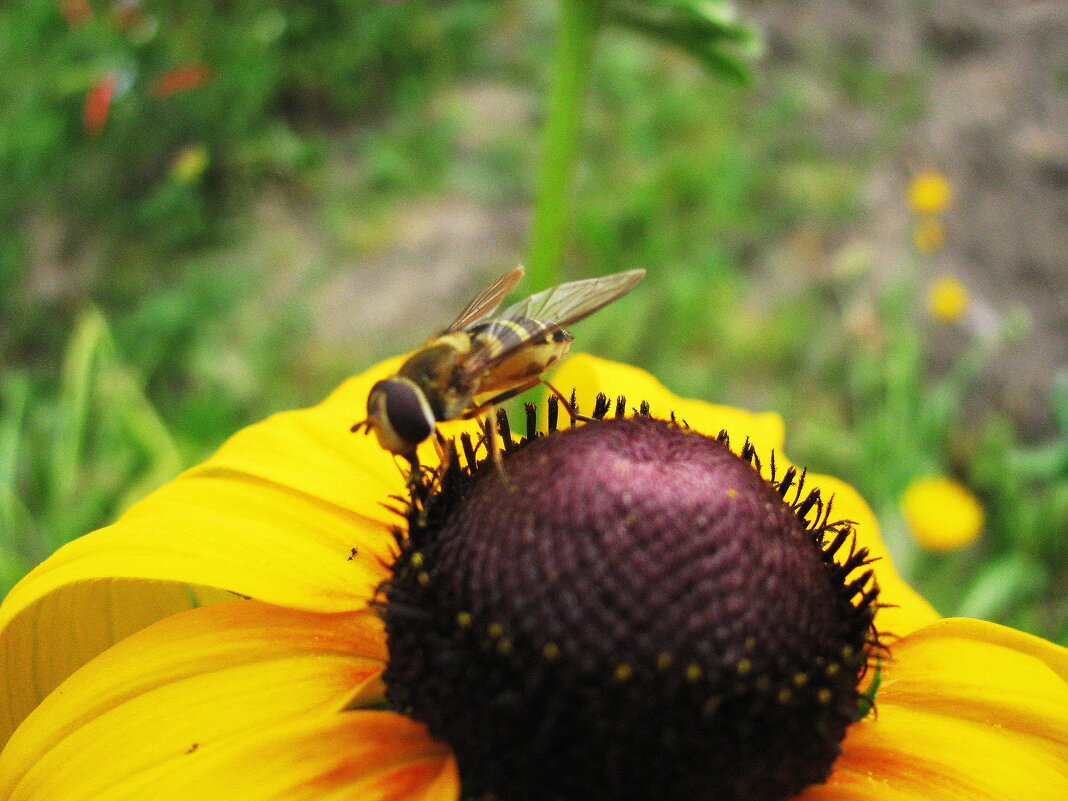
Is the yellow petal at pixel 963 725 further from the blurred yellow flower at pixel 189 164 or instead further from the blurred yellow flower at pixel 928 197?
the blurred yellow flower at pixel 189 164

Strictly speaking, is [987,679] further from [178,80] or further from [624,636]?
[178,80]

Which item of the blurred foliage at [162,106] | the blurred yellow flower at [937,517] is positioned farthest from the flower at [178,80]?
the blurred yellow flower at [937,517]

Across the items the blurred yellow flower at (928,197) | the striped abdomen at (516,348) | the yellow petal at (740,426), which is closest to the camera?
the striped abdomen at (516,348)

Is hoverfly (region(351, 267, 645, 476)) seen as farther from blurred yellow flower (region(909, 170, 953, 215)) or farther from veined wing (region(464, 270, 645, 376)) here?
blurred yellow flower (region(909, 170, 953, 215))

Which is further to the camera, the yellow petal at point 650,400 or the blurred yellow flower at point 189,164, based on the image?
the blurred yellow flower at point 189,164

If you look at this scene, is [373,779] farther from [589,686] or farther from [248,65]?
[248,65]

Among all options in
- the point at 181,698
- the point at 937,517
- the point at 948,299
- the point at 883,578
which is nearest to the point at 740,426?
the point at 883,578
